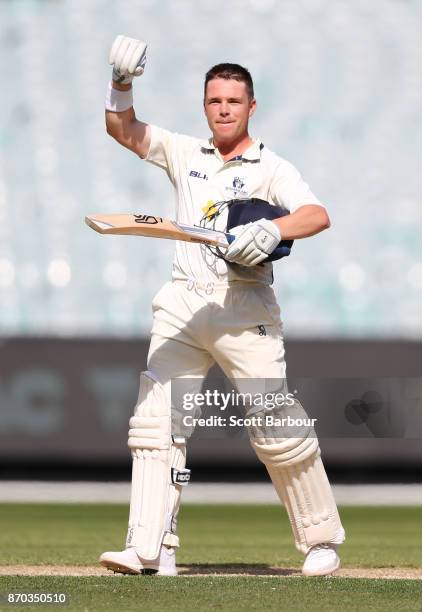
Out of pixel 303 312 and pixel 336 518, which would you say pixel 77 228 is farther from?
pixel 336 518

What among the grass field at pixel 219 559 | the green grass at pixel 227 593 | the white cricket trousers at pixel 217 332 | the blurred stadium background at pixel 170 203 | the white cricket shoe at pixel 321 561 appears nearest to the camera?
the green grass at pixel 227 593

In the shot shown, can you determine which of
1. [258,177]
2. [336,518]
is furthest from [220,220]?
[336,518]

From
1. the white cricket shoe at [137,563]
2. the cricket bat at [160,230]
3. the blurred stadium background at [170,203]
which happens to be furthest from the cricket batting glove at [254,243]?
the blurred stadium background at [170,203]

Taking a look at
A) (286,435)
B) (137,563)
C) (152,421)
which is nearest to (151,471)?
(152,421)

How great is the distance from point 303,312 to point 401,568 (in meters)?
9.19

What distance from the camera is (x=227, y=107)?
503 cm

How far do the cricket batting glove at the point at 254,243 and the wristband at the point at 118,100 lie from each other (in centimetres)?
75

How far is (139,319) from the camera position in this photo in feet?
49.7

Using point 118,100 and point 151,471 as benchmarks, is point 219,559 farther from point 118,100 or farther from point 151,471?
point 118,100

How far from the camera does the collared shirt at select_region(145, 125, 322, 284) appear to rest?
16.5ft

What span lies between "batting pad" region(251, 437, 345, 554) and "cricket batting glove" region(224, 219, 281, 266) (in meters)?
0.75

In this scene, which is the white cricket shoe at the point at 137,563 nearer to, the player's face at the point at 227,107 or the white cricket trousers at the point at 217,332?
the white cricket trousers at the point at 217,332

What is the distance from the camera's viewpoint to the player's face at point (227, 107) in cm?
502

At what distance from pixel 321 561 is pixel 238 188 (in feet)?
4.92
